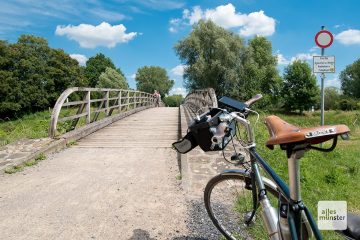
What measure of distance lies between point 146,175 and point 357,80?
77.1 meters

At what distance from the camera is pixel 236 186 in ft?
9.06

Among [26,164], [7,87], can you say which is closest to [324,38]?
[26,164]

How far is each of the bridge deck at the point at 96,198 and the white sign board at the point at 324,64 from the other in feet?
14.5

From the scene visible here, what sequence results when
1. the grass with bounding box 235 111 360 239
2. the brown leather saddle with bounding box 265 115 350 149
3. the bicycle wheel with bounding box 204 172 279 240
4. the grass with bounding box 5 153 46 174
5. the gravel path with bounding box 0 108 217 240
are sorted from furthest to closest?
the grass with bounding box 5 153 46 174 → the grass with bounding box 235 111 360 239 → the gravel path with bounding box 0 108 217 240 → the bicycle wheel with bounding box 204 172 279 240 → the brown leather saddle with bounding box 265 115 350 149

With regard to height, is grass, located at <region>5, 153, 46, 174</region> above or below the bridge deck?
above

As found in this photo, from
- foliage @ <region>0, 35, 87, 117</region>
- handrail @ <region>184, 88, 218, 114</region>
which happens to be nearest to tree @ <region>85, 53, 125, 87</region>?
foliage @ <region>0, 35, 87, 117</region>

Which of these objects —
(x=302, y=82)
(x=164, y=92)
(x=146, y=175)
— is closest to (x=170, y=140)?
(x=146, y=175)

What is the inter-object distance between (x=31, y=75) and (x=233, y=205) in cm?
4516

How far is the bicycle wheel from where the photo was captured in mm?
2640

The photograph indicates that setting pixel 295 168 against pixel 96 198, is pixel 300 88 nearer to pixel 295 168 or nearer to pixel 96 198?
pixel 96 198

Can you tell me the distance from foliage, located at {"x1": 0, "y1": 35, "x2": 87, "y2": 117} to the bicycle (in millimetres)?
41319

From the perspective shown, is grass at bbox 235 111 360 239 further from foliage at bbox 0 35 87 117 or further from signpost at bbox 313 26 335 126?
foliage at bbox 0 35 87 117

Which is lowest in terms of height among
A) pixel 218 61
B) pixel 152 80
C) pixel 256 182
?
pixel 256 182

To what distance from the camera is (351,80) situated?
254 ft
